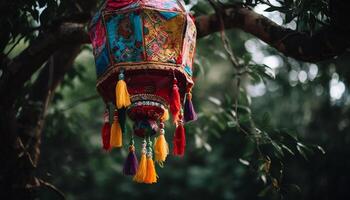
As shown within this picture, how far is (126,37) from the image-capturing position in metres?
3.06

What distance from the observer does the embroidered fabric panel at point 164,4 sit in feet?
10.0

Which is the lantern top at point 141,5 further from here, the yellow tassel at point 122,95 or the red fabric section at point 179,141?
the red fabric section at point 179,141

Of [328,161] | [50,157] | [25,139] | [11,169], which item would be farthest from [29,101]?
[328,161]

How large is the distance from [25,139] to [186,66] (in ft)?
5.41

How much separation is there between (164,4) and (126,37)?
0.85 feet

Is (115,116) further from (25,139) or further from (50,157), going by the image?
(50,157)

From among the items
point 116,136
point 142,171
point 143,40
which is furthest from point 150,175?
point 143,40

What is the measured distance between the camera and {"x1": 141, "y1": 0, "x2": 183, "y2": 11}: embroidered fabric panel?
10.0 feet

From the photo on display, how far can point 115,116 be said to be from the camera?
3227 mm

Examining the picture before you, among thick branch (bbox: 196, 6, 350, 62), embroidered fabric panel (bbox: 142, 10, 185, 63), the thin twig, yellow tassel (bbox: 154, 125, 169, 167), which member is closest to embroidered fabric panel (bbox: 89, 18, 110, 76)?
embroidered fabric panel (bbox: 142, 10, 185, 63)

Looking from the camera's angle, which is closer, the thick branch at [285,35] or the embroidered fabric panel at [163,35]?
the embroidered fabric panel at [163,35]

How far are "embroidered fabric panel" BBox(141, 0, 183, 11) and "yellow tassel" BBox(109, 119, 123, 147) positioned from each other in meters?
0.64

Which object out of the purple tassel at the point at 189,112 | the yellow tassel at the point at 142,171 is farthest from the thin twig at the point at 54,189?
the purple tassel at the point at 189,112

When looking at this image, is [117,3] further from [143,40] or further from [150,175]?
[150,175]
